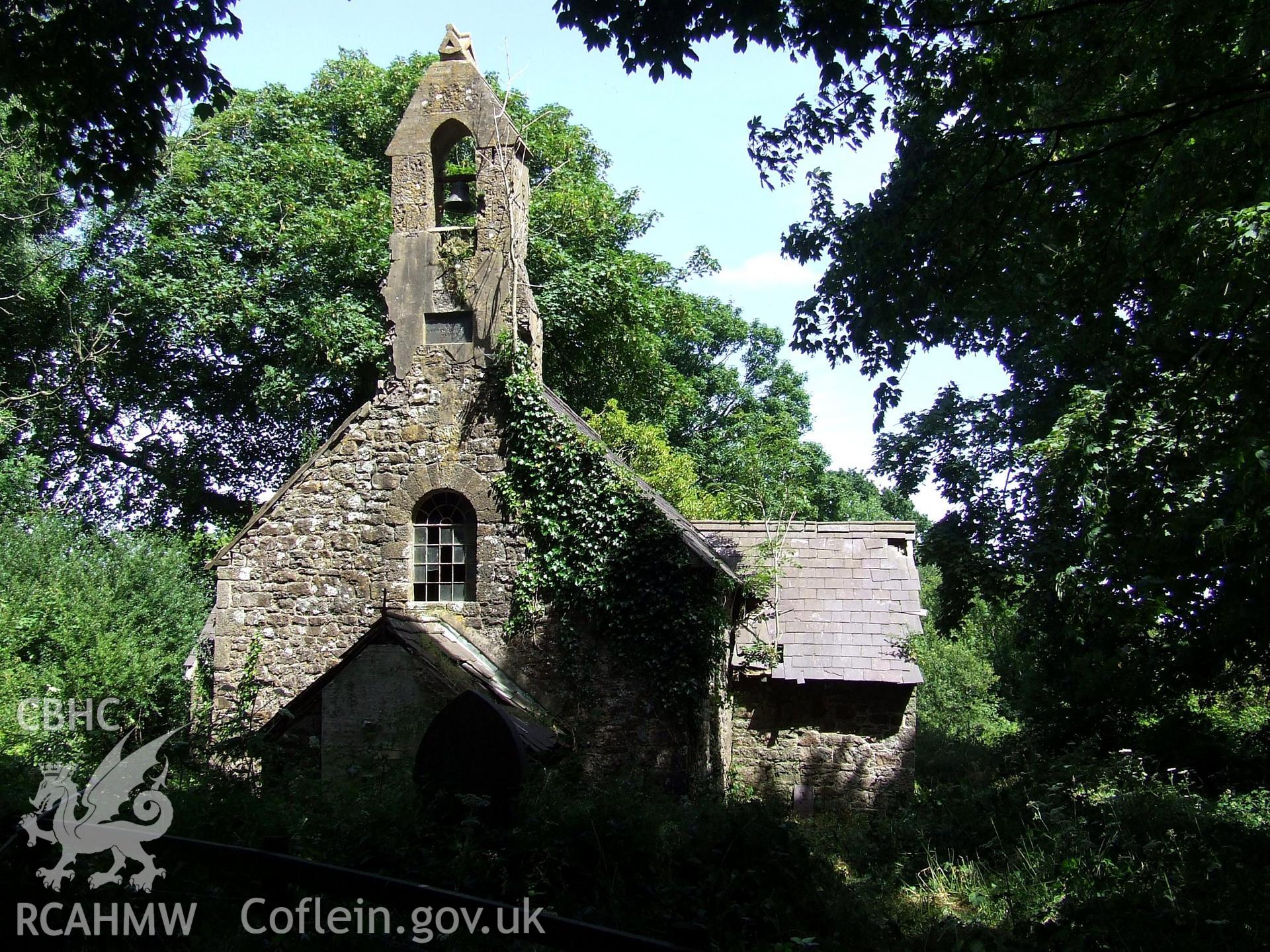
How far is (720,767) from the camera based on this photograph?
495 inches

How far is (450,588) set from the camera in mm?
12055

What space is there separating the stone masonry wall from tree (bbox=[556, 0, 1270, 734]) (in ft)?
13.7

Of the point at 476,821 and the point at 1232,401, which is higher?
the point at 1232,401

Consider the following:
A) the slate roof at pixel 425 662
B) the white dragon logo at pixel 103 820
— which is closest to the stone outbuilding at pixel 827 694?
the slate roof at pixel 425 662

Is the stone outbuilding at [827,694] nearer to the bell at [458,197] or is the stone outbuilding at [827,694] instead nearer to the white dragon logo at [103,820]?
the bell at [458,197]

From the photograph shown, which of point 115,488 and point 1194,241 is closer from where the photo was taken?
point 1194,241

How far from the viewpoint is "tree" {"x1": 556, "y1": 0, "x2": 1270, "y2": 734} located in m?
7.20

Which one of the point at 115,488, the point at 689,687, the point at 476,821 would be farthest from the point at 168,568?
the point at 476,821

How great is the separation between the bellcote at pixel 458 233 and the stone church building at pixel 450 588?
0.09 feet

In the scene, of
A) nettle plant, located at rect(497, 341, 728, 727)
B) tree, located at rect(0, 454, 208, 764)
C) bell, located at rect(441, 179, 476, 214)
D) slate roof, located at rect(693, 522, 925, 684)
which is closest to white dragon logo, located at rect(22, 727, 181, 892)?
nettle plant, located at rect(497, 341, 728, 727)

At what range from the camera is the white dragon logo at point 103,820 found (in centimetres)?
509

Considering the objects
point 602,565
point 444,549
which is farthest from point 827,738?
point 444,549

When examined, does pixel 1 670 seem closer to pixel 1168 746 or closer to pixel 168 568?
pixel 168 568

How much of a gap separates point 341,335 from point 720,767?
1304cm
